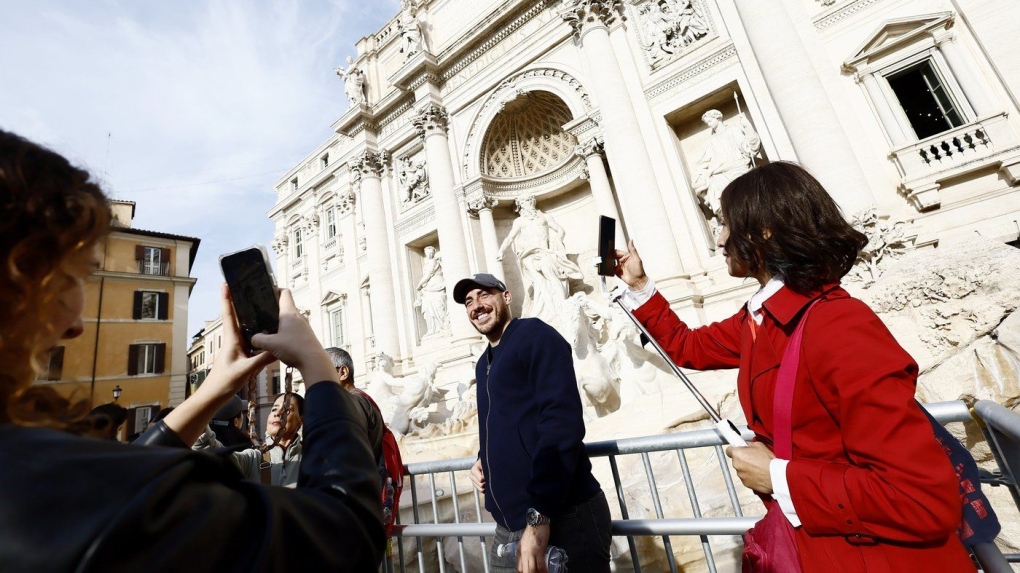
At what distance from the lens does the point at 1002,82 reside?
657 cm

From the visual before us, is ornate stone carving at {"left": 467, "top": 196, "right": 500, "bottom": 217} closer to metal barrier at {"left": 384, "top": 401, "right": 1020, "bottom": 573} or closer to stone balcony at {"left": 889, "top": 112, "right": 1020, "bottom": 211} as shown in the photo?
stone balcony at {"left": 889, "top": 112, "right": 1020, "bottom": 211}

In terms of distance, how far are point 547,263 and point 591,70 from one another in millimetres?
4296

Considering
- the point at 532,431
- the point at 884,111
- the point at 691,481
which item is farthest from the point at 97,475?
the point at 884,111

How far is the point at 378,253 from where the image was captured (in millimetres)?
14367

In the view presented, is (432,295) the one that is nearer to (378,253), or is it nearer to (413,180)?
(378,253)

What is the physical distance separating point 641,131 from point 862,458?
30.9 ft

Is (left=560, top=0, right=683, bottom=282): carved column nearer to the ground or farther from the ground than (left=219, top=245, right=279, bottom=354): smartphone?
farther from the ground

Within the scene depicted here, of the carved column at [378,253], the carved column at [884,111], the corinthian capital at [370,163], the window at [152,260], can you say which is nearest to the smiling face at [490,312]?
the carved column at [884,111]

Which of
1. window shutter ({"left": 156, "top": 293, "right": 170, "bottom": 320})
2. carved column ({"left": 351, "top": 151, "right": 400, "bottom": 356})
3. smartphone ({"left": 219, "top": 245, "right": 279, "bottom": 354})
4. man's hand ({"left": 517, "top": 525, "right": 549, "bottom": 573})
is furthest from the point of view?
window shutter ({"left": 156, "top": 293, "right": 170, "bottom": 320})

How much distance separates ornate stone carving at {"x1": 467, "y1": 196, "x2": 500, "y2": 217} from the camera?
12.3m

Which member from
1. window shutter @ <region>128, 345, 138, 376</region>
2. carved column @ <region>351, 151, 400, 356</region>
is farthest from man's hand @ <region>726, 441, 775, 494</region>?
window shutter @ <region>128, 345, 138, 376</region>

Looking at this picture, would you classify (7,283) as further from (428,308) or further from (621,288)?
(428,308)

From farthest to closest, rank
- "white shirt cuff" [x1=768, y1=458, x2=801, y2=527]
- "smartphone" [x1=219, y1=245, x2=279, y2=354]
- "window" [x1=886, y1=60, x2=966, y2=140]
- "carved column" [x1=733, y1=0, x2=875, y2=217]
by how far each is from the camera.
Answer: "window" [x1=886, y1=60, x2=966, y2=140], "carved column" [x1=733, y1=0, x2=875, y2=217], "white shirt cuff" [x1=768, y1=458, x2=801, y2=527], "smartphone" [x1=219, y1=245, x2=279, y2=354]

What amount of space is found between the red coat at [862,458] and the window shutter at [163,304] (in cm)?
2504
